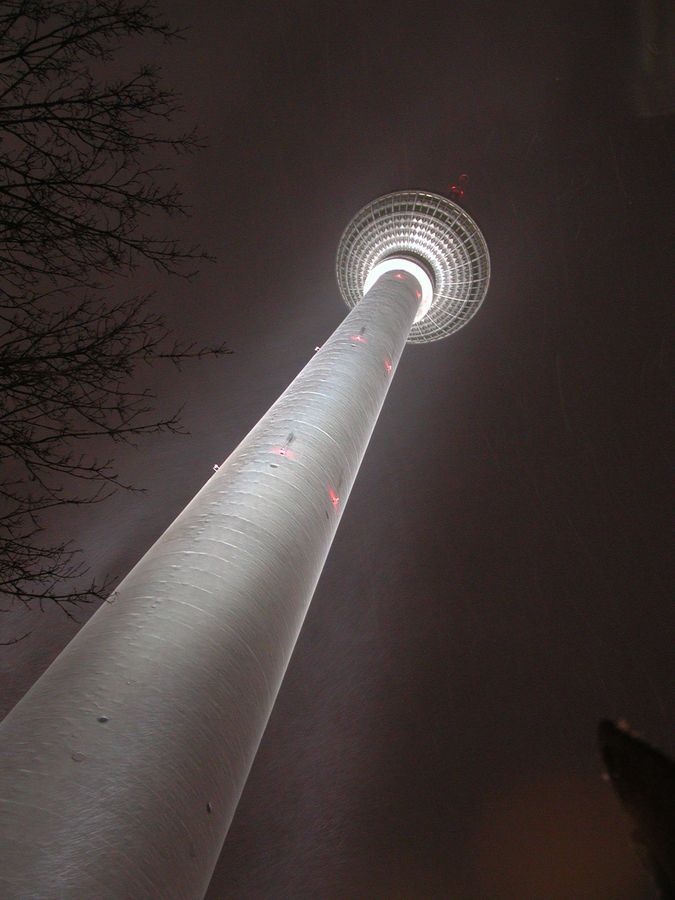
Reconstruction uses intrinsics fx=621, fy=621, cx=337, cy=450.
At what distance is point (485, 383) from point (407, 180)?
17.3 ft

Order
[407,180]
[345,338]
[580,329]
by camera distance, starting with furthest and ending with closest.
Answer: [580,329], [407,180], [345,338]

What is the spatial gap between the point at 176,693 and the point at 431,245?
11.3m

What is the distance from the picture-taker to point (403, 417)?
16031mm

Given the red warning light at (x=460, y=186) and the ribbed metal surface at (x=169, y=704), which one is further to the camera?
the red warning light at (x=460, y=186)

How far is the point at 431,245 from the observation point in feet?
41.1

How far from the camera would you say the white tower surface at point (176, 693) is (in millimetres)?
2275

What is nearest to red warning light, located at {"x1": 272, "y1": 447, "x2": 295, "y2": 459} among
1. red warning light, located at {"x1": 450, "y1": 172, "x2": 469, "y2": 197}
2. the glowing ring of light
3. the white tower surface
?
the white tower surface

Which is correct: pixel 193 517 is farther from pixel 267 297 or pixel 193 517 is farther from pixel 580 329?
pixel 580 329

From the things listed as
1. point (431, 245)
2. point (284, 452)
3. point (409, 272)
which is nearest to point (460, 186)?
point (431, 245)

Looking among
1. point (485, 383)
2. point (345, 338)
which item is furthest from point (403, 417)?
point (345, 338)

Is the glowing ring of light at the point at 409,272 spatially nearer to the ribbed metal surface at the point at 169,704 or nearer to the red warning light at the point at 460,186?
the red warning light at the point at 460,186

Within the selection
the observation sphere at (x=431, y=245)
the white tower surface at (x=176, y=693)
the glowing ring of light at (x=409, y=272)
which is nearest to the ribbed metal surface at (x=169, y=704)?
the white tower surface at (x=176, y=693)

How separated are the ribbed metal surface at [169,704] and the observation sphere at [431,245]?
8.72 metres

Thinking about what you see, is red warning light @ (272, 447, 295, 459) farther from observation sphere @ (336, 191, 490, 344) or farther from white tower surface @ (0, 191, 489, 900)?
observation sphere @ (336, 191, 490, 344)
